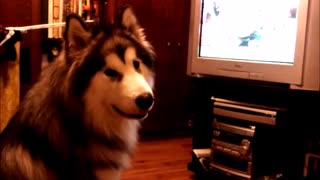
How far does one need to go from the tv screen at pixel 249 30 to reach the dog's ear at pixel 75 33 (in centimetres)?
117

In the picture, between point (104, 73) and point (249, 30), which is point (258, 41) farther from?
point (104, 73)

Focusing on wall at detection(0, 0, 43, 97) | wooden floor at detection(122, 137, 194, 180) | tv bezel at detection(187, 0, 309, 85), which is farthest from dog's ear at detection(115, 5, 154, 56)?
wall at detection(0, 0, 43, 97)

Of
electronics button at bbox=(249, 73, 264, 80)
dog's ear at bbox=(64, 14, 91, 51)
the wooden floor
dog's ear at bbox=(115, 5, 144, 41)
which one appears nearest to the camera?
dog's ear at bbox=(64, 14, 91, 51)

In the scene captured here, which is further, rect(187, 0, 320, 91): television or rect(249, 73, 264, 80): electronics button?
rect(249, 73, 264, 80): electronics button

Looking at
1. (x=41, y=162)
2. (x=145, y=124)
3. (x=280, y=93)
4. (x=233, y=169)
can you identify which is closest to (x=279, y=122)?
(x=280, y=93)

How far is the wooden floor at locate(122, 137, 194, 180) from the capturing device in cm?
282

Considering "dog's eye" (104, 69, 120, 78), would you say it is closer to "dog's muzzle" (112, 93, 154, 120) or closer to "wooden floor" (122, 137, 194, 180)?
"dog's muzzle" (112, 93, 154, 120)

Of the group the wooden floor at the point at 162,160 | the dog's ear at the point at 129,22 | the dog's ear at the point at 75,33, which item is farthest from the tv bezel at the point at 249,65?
the dog's ear at the point at 75,33

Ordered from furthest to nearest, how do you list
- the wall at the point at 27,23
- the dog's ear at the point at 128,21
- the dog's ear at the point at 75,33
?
the wall at the point at 27,23, the dog's ear at the point at 128,21, the dog's ear at the point at 75,33

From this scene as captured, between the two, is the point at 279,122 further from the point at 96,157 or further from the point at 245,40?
the point at 96,157

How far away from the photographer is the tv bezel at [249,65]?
78.8 inches

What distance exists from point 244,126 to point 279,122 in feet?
0.72

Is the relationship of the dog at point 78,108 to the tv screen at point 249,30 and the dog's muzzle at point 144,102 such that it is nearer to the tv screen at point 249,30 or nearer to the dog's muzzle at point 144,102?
the dog's muzzle at point 144,102

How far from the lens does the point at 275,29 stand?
2127 millimetres
